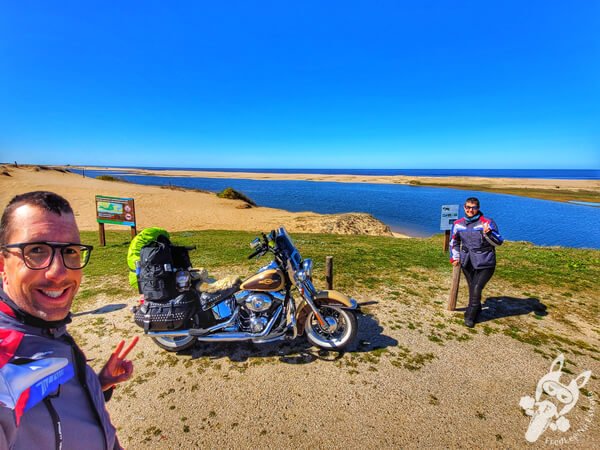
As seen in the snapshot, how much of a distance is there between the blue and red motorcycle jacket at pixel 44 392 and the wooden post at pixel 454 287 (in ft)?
18.7

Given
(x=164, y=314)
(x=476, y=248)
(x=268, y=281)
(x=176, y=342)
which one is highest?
(x=476, y=248)

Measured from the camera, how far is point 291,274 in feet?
12.8

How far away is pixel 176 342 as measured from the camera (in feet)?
13.7

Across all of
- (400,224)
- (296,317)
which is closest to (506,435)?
(296,317)

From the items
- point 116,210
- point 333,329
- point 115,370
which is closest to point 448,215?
point 333,329

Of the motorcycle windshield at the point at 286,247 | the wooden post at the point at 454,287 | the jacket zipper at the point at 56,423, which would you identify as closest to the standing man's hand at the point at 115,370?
the jacket zipper at the point at 56,423

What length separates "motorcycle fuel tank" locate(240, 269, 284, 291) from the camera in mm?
3898

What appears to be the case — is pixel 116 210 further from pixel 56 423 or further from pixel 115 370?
pixel 56 423

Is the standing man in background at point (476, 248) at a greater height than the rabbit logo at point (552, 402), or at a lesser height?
greater

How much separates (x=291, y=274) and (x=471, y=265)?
11.6ft

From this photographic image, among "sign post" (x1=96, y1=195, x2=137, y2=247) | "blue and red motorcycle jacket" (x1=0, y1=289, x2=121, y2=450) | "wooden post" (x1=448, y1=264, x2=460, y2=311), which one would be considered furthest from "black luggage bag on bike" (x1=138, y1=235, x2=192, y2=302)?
"sign post" (x1=96, y1=195, x2=137, y2=247)

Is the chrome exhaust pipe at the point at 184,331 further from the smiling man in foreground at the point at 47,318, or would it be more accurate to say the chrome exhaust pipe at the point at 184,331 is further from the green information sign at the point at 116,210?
the green information sign at the point at 116,210

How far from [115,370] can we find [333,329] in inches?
119

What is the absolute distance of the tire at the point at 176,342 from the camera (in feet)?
13.7
